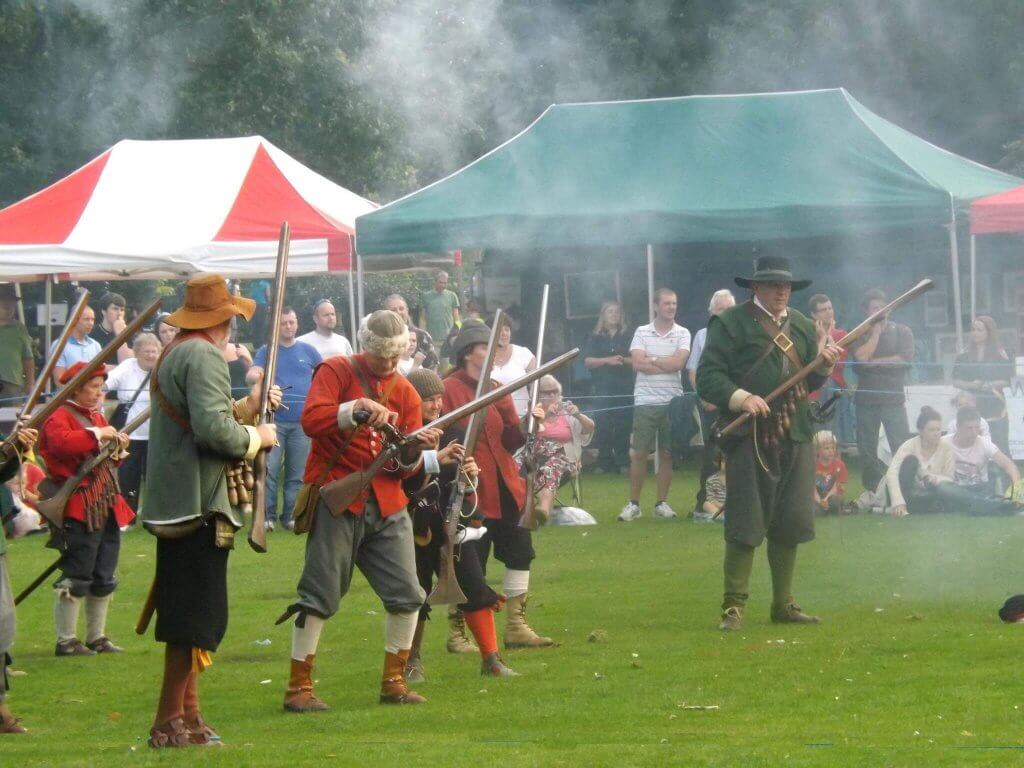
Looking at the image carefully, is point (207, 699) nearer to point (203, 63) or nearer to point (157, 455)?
point (157, 455)

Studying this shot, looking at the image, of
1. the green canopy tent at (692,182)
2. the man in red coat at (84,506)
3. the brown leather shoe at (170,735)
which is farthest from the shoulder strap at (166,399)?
the green canopy tent at (692,182)

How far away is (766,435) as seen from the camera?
28.8ft

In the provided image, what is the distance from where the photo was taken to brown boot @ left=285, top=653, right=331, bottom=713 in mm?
7011

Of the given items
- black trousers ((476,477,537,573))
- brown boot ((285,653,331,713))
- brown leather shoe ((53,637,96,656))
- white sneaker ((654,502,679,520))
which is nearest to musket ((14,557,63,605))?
brown leather shoe ((53,637,96,656))

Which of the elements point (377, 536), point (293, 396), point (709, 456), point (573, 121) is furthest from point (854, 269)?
point (377, 536)

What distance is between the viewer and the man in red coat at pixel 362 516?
6.95 meters

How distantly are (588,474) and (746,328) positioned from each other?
8.64 m

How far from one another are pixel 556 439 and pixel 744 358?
4789 mm

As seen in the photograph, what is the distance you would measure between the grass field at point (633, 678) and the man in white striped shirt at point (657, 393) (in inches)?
83.6

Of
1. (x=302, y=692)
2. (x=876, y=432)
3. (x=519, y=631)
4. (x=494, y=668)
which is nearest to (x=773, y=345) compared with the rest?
(x=519, y=631)

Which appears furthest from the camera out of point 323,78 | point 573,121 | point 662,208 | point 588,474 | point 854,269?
point 323,78

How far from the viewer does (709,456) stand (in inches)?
534

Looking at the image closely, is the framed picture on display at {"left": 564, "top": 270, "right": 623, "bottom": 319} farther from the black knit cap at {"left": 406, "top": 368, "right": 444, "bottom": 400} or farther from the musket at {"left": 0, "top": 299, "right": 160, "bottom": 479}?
the musket at {"left": 0, "top": 299, "right": 160, "bottom": 479}

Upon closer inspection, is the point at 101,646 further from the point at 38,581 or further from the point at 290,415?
the point at 290,415
